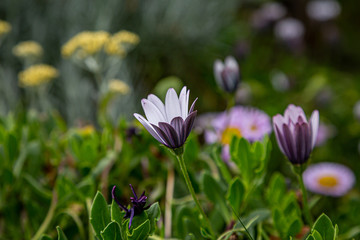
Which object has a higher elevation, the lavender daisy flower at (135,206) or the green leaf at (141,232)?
the lavender daisy flower at (135,206)

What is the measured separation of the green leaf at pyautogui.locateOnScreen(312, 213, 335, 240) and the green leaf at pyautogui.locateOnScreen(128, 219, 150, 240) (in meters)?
0.15

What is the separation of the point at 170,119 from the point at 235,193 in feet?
0.39

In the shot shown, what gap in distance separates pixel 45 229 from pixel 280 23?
1984 millimetres

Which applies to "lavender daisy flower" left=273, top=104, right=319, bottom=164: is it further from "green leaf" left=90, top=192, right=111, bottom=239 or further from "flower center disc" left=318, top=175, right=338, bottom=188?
"flower center disc" left=318, top=175, right=338, bottom=188

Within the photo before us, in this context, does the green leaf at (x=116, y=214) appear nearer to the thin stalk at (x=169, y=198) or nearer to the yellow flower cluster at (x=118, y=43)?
the thin stalk at (x=169, y=198)

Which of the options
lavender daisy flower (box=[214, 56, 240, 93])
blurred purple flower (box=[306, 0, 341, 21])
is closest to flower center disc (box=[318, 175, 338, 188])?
lavender daisy flower (box=[214, 56, 240, 93])

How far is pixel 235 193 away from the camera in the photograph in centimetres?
48

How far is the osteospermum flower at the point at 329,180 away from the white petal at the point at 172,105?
71 cm

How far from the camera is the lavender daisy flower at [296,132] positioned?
46 cm

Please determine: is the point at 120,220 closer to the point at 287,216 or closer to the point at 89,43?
the point at 287,216

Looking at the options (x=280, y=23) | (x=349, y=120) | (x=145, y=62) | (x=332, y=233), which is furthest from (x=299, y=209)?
(x=280, y=23)

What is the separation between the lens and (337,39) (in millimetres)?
2145

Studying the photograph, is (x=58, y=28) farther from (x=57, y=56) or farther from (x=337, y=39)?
(x=337, y=39)

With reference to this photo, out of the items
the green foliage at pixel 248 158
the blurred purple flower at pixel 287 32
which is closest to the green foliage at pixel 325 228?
the green foliage at pixel 248 158
